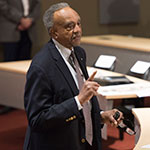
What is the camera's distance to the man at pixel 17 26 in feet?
19.8

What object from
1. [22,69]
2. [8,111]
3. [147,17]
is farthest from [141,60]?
[147,17]

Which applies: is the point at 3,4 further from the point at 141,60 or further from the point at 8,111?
the point at 141,60

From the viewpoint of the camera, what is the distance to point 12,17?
19.8 ft

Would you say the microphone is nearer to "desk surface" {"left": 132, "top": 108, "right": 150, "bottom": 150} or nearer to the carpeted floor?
"desk surface" {"left": 132, "top": 108, "right": 150, "bottom": 150}

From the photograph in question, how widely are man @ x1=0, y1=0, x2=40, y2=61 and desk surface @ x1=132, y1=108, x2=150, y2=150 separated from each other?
3608 millimetres

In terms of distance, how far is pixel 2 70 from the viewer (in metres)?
4.52

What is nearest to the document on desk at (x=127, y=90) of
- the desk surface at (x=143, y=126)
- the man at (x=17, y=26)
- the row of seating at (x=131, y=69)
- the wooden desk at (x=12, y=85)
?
the row of seating at (x=131, y=69)

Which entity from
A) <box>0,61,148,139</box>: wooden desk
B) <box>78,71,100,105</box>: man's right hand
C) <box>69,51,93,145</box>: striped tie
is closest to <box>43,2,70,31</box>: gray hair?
<box>69,51,93,145</box>: striped tie

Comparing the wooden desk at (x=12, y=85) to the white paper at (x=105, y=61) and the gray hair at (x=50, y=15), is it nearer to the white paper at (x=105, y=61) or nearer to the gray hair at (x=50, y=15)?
the white paper at (x=105, y=61)

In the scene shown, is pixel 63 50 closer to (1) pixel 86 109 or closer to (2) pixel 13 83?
(1) pixel 86 109

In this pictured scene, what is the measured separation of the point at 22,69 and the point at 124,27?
4.25 meters

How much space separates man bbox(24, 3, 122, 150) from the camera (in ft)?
7.08

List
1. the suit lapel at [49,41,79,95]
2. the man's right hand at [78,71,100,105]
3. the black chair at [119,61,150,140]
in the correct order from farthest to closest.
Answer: the black chair at [119,61,150,140], the suit lapel at [49,41,79,95], the man's right hand at [78,71,100,105]

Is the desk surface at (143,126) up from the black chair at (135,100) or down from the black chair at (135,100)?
up
